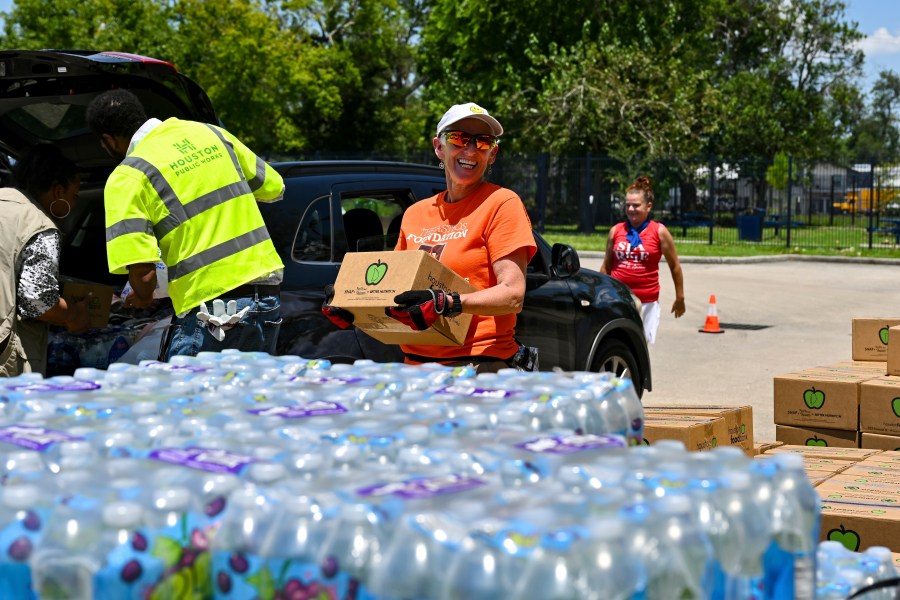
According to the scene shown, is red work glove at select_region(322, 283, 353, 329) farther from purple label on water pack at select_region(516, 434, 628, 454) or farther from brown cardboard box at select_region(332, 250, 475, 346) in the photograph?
purple label on water pack at select_region(516, 434, 628, 454)

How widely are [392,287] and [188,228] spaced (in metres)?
1.14

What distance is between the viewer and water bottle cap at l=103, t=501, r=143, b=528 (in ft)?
5.73

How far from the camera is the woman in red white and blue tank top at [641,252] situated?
961 cm

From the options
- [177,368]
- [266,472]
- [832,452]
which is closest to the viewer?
[266,472]

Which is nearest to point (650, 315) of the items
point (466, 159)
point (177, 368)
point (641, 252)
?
point (641, 252)

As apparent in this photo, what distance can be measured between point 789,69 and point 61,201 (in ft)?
235

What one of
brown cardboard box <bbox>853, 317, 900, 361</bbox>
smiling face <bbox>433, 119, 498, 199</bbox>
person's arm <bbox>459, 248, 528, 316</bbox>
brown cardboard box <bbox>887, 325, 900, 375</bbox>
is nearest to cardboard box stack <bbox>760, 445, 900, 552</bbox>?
brown cardboard box <bbox>887, 325, 900, 375</bbox>

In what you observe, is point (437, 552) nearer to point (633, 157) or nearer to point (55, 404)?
point (55, 404)

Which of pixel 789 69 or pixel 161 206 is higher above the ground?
pixel 789 69

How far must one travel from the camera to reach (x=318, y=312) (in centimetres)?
590

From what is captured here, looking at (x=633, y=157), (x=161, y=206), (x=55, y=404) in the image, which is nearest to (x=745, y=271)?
(x=633, y=157)

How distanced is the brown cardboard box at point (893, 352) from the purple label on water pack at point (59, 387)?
4.34 meters

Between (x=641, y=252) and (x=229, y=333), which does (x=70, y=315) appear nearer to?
(x=229, y=333)

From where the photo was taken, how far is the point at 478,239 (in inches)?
175
